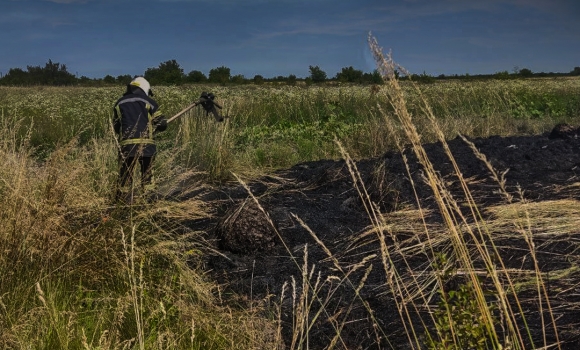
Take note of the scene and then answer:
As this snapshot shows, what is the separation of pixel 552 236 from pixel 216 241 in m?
2.29

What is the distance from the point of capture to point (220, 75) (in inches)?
1998

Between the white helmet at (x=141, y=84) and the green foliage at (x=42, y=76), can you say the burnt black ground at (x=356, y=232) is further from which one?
the green foliage at (x=42, y=76)

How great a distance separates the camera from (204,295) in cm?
401

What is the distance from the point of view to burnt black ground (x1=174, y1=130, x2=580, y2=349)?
3.31m

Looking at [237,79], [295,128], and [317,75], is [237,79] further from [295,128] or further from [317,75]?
[295,128]

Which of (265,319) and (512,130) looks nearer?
(265,319)

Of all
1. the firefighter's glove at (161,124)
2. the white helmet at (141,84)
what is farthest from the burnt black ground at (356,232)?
the white helmet at (141,84)

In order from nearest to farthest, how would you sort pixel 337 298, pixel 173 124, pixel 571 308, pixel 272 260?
pixel 571 308
pixel 337 298
pixel 272 260
pixel 173 124

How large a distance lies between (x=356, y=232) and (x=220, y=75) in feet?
154

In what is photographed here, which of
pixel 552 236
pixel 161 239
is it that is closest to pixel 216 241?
pixel 161 239

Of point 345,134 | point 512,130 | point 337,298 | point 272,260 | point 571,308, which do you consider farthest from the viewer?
point 512,130

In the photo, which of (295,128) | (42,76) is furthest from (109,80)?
(295,128)

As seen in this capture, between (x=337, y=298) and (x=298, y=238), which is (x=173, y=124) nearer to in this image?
(x=298, y=238)

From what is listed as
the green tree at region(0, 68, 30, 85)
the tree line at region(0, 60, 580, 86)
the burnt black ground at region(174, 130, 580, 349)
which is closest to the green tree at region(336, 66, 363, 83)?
the tree line at region(0, 60, 580, 86)
